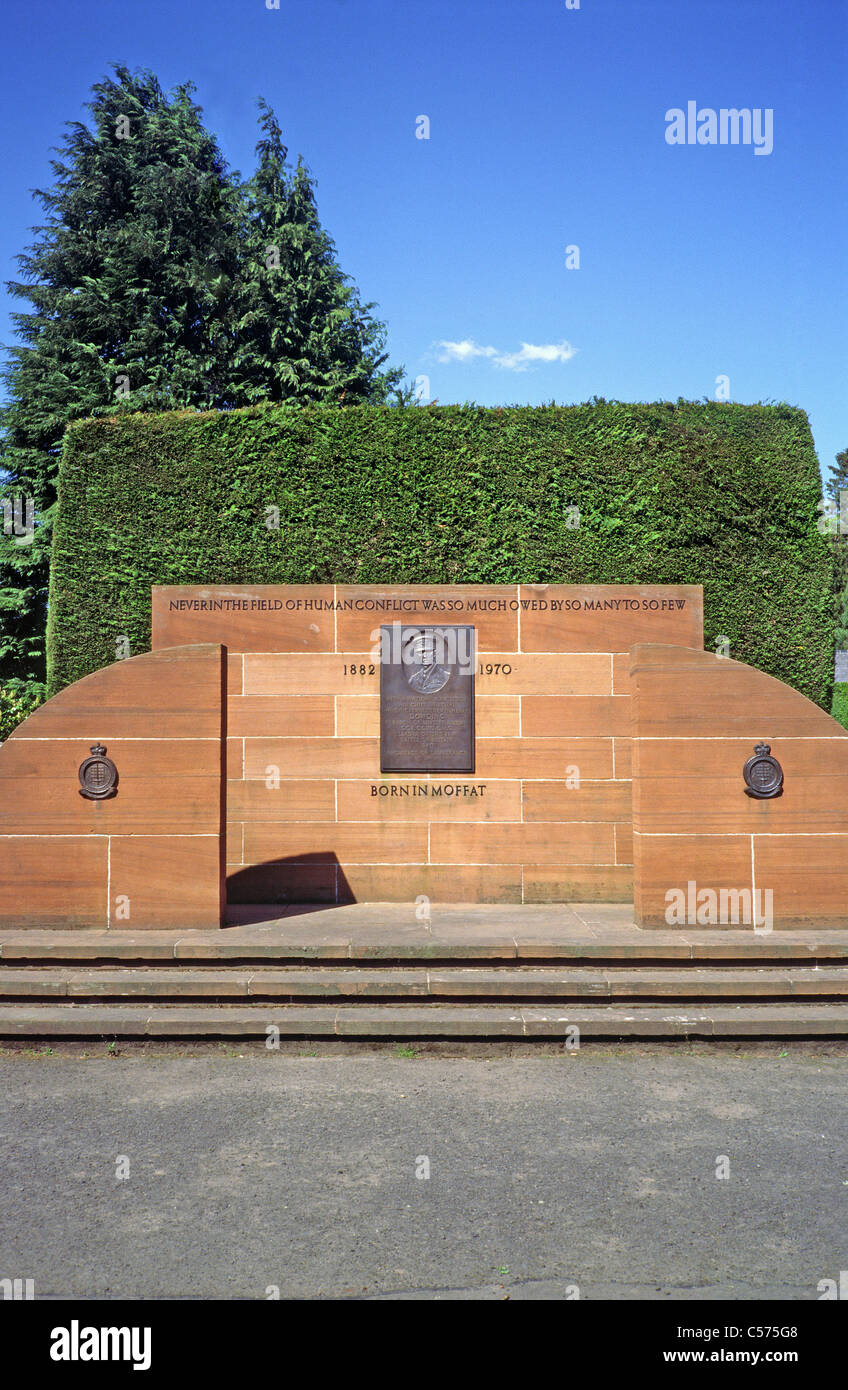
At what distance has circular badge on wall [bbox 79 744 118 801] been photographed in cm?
908

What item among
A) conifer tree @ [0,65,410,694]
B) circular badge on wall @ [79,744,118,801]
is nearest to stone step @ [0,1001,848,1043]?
circular badge on wall @ [79,744,118,801]

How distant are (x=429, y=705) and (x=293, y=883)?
7.90ft

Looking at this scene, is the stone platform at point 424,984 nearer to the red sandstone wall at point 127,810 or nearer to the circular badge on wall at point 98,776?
the red sandstone wall at point 127,810

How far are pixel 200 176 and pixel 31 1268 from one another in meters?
23.5

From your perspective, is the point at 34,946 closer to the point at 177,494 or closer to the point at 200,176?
the point at 177,494

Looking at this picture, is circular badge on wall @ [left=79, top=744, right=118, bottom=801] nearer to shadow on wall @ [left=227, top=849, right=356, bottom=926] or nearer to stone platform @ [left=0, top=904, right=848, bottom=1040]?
stone platform @ [left=0, top=904, right=848, bottom=1040]

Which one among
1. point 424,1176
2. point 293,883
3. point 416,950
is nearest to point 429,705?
point 293,883

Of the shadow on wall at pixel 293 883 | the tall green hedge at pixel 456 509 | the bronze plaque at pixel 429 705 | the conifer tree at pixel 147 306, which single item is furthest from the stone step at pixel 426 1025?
the conifer tree at pixel 147 306

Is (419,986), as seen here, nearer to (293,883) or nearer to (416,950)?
(416,950)

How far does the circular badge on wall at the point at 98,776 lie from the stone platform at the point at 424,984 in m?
1.28

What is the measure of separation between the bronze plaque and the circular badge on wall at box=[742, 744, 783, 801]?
2.87 m

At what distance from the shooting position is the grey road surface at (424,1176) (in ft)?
14.1

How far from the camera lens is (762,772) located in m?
9.18

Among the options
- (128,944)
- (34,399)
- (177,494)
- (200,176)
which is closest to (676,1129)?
(128,944)
